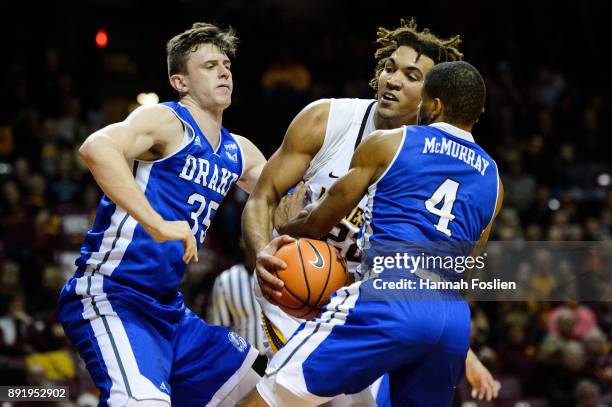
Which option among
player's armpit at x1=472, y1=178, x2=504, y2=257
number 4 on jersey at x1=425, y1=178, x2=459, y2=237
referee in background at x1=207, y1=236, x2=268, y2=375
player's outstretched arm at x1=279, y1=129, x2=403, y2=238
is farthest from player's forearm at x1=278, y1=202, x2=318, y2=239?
referee in background at x1=207, y1=236, x2=268, y2=375

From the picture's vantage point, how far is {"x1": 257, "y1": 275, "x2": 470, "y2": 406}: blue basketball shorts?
3.93 metres

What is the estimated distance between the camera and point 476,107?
431 cm

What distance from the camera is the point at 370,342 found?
391 centimetres

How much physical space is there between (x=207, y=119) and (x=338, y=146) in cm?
69

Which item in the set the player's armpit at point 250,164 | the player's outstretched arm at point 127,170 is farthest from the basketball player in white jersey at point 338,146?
the player's outstretched arm at point 127,170

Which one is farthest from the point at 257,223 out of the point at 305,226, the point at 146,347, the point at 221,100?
the point at 146,347

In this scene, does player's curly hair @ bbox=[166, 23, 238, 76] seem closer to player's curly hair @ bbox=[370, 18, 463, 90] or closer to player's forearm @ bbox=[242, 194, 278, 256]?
player's forearm @ bbox=[242, 194, 278, 256]

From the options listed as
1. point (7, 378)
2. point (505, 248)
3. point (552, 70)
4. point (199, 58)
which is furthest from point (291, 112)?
point (199, 58)

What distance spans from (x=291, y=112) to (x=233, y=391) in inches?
316

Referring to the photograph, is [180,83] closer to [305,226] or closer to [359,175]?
[305,226]

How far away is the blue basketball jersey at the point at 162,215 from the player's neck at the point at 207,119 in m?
0.06

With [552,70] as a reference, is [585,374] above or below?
below

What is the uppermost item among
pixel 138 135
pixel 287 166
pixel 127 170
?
pixel 287 166

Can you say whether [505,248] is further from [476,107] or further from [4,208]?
[476,107]
